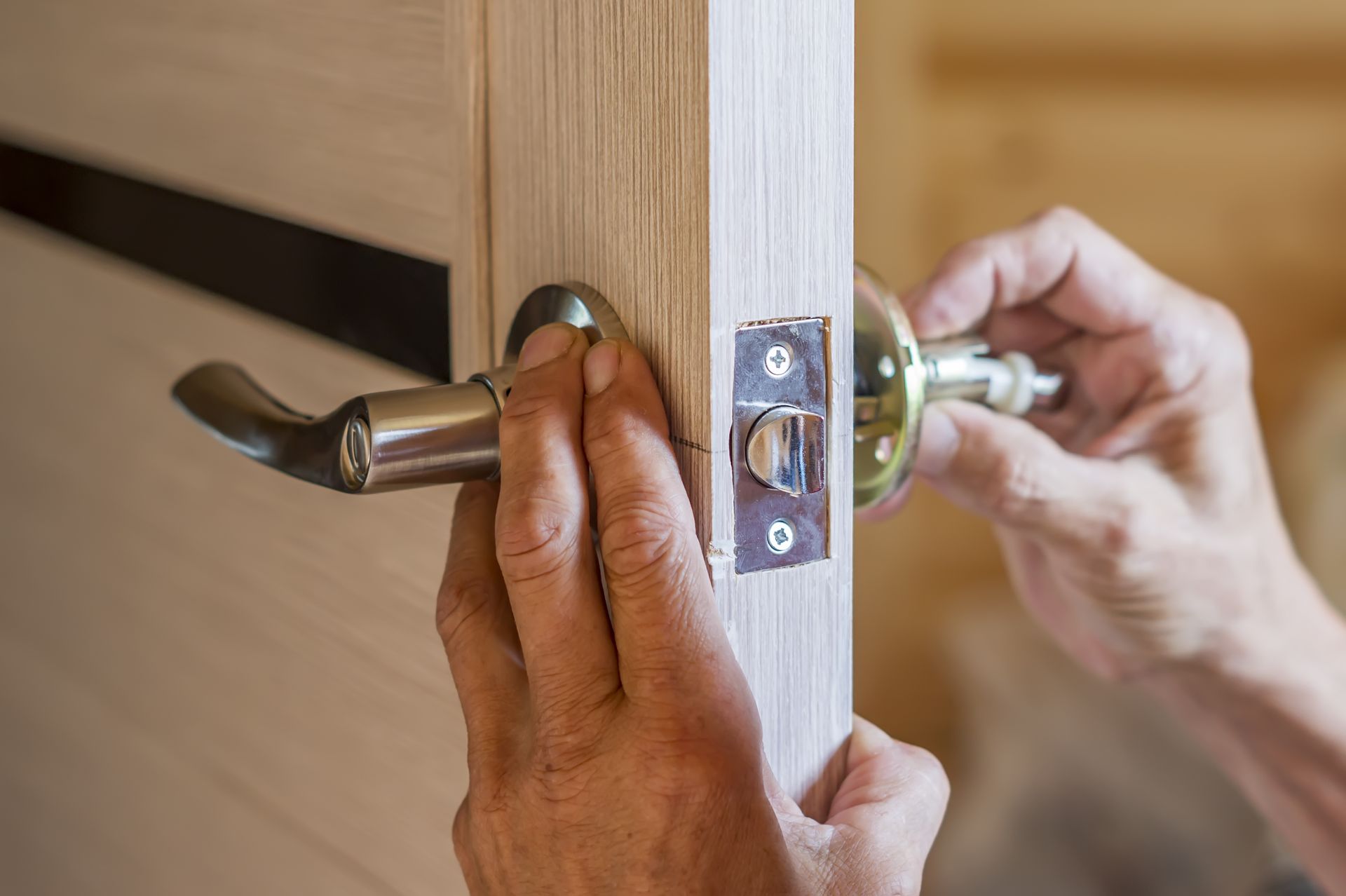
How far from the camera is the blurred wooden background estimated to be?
1.34 meters

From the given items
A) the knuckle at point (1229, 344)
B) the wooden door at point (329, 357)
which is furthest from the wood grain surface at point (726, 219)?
the knuckle at point (1229, 344)

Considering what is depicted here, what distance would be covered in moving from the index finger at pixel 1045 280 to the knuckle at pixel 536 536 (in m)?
0.34

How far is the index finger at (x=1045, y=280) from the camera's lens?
575 millimetres

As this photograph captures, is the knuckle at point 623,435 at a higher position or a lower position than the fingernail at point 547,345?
lower

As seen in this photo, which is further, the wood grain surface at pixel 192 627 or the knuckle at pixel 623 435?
the wood grain surface at pixel 192 627

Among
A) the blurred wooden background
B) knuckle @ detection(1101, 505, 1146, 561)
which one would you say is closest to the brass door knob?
knuckle @ detection(1101, 505, 1146, 561)

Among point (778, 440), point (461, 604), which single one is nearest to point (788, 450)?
point (778, 440)

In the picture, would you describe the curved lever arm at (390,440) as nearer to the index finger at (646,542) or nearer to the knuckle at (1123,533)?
the index finger at (646,542)

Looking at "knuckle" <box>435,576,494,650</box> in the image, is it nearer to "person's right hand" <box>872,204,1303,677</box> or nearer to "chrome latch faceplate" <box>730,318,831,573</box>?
"chrome latch faceplate" <box>730,318,831,573</box>

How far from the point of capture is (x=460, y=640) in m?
0.33

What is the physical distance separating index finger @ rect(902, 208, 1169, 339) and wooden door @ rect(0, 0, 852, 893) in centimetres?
28

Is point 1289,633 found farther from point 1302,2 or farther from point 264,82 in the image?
point 1302,2

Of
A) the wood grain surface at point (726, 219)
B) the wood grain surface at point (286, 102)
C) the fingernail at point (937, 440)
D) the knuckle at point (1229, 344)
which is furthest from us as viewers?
the knuckle at point (1229, 344)

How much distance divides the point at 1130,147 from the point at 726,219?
132 centimetres
